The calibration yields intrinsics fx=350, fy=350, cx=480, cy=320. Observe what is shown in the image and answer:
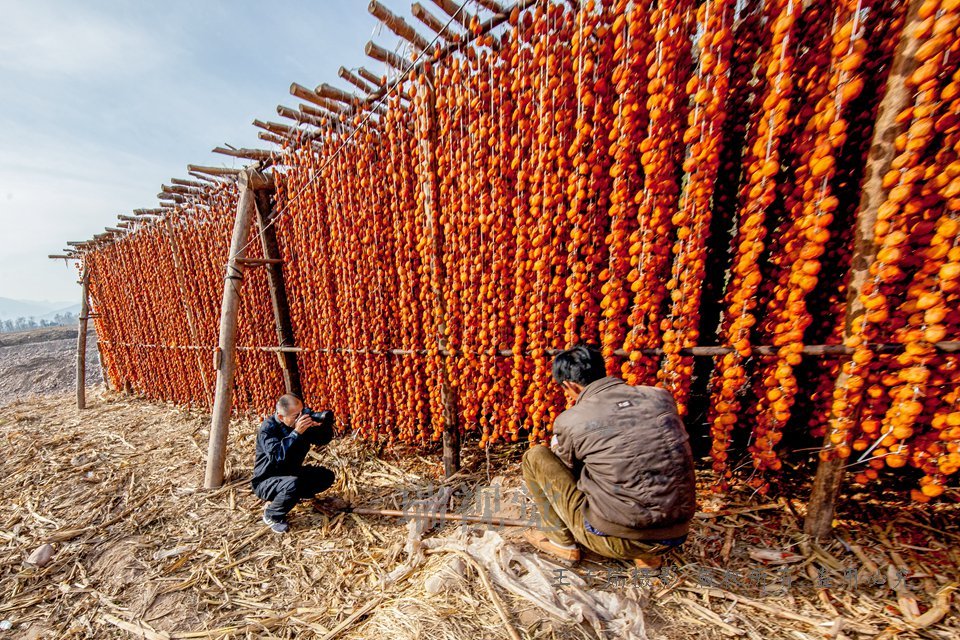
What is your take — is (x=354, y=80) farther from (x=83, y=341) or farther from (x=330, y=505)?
(x=83, y=341)

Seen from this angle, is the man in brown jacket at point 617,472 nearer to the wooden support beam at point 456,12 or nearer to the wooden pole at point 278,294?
the wooden support beam at point 456,12

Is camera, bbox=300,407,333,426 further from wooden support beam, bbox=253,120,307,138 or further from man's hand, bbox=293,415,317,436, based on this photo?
wooden support beam, bbox=253,120,307,138

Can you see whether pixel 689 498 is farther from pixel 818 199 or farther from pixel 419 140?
pixel 419 140

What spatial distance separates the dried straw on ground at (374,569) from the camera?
81.1 inches

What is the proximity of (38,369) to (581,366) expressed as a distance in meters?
24.2

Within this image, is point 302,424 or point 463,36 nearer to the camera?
point 463,36

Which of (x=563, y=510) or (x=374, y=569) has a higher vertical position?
(x=563, y=510)

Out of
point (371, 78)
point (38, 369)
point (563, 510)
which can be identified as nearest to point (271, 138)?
point (371, 78)

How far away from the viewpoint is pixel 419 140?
3533mm

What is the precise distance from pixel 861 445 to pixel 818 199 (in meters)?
1.51

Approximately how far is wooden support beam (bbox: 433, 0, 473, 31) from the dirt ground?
17.9m

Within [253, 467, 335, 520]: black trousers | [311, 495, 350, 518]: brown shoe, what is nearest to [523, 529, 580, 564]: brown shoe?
[311, 495, 350, 518]: brown shoe

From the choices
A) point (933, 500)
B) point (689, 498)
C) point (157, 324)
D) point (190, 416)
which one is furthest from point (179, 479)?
point (933, 500)

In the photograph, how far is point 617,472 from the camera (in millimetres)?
2180
